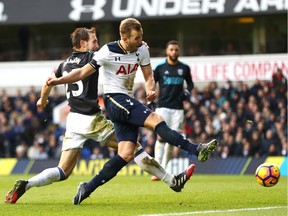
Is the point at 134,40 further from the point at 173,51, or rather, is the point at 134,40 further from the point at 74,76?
the point at 173,51

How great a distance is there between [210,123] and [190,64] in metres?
4.70

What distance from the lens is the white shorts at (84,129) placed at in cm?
1182

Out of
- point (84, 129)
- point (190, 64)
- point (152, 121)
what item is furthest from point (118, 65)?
point (190, 64)

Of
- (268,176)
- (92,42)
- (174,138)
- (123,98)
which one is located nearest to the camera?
(174,138)

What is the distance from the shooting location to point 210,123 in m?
24.1

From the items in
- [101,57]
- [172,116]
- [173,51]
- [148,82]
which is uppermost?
[101,57]

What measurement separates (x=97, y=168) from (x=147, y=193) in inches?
375

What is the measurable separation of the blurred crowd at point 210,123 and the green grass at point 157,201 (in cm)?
699

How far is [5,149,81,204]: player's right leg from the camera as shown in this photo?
1140 centimetres

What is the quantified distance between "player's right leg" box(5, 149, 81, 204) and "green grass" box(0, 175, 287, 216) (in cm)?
15

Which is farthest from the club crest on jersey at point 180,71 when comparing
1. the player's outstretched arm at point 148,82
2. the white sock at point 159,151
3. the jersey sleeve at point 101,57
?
the jersey sleeve at point 101,57

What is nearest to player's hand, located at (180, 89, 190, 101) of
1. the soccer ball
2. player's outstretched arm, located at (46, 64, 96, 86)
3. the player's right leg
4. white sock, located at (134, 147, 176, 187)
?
the soccer ball

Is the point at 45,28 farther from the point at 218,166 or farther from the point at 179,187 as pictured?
the point at 179,187

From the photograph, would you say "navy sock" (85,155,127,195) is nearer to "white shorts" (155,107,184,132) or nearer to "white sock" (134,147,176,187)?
"white sock" (134,147,176,187)
